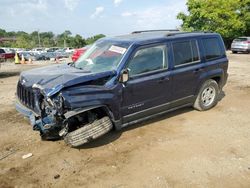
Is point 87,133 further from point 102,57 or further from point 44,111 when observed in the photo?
point 102,57

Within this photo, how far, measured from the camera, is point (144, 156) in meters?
5.11

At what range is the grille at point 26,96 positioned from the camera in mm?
5287

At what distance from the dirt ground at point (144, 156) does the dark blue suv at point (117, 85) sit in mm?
335

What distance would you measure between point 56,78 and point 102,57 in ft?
3.71

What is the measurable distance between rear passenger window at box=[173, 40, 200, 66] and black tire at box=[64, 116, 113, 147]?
2.06 metres

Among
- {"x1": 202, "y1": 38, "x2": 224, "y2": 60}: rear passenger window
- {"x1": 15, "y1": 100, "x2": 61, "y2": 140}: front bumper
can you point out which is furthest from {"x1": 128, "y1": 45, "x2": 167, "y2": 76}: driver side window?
{"x1": 15, "y1": 100, "x2": 61, "y2": 140}: front bumper

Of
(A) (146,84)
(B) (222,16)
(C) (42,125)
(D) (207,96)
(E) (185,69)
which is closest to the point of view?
(C) (42,125)

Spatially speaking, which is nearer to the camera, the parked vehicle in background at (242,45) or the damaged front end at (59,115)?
the damaged front end at (59,115)

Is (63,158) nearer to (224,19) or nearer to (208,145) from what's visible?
(208,145)

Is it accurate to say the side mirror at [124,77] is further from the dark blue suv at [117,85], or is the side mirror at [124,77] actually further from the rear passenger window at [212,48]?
the rear passenger window at [212,48]

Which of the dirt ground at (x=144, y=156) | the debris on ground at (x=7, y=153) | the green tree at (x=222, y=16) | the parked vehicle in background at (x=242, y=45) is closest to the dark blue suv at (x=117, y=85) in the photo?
the dirt ground at (x=144, y=156)

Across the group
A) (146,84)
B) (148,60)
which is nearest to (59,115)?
(146,84)

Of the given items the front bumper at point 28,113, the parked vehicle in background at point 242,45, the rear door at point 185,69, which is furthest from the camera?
the parked vehicle in background at point 242,45

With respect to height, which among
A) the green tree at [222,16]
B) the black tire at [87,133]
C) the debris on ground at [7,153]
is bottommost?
the debris on ground at [7,153]
